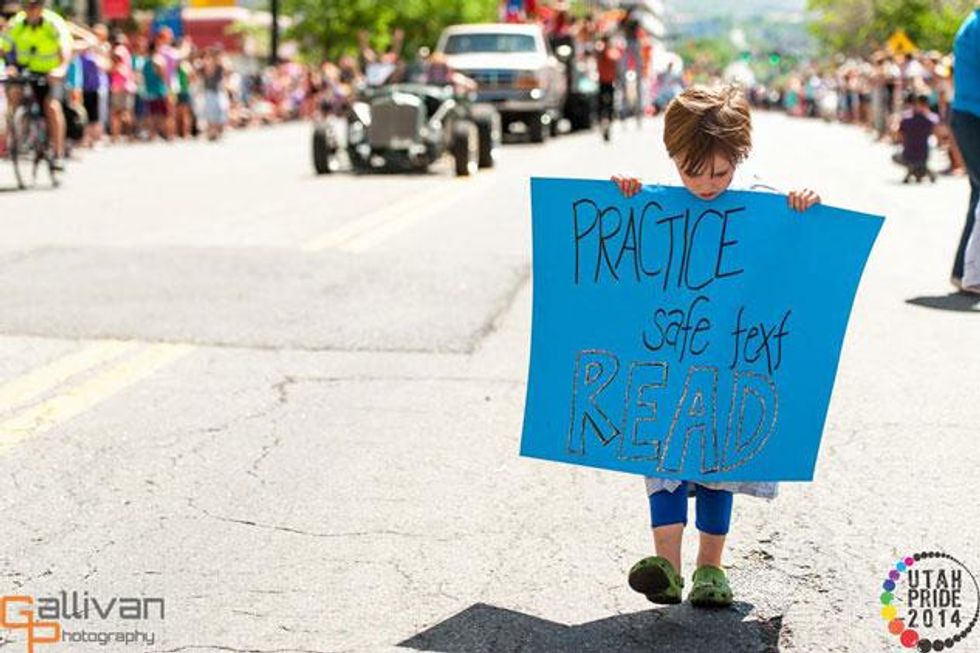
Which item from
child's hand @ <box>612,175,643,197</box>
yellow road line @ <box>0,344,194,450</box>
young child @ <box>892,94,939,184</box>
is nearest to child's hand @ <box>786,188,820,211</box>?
child's hand @ <box>612,175,643,197</box>

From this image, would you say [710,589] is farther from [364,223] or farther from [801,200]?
[364,223]

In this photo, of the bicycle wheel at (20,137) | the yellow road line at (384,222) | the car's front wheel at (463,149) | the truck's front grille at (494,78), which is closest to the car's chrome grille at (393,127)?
the car's front wheel at (463,149)

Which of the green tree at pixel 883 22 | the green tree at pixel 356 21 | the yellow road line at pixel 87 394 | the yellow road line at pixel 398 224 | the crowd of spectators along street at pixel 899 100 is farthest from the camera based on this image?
the green tree at pixel 356 21

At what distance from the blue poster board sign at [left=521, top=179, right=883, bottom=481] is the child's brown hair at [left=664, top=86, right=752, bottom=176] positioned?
13cm

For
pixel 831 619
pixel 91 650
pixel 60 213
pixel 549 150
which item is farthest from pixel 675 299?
pixel 549 150

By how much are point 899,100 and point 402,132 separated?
13613mm

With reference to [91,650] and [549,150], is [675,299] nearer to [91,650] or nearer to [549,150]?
[91,650]

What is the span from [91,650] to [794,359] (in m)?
1.85

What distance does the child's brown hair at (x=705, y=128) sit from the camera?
453 centimetres

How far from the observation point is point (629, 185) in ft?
15.4

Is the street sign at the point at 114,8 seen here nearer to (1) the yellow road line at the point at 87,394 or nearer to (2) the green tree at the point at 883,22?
(2) the green tree at the point at 883,22

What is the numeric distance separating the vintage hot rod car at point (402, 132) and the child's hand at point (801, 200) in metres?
16.2

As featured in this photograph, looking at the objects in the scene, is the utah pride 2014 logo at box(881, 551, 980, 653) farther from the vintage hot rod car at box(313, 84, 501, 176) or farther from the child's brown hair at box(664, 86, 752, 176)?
the vintage hot rod car at box(313, 84, 501, 176)

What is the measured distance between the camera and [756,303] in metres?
4.70
